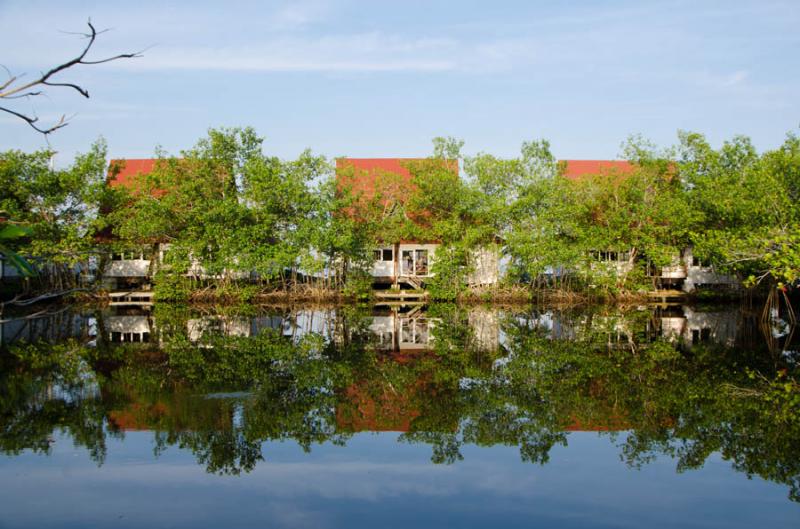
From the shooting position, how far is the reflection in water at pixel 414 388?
8.00 m

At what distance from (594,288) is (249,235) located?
1339 centimetres

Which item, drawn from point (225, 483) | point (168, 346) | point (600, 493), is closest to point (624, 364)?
point (600, 493)

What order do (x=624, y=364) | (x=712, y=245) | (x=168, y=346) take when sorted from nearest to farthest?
(x=624, y=364), (x=168, y=346), (x=712, y=245)

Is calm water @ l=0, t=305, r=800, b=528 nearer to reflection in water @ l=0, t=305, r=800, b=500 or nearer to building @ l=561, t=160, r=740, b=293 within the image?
reflection in water @ l=0, t=305, r=800, b=500

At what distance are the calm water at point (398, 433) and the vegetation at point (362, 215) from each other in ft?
30.7

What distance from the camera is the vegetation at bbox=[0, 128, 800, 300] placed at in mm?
24156

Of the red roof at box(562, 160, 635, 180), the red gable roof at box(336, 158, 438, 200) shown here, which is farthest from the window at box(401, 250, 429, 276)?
the red roof at box(562, 160, 635, 180)

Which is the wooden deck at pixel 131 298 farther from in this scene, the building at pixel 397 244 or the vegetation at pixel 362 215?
the building at pixel 397 244

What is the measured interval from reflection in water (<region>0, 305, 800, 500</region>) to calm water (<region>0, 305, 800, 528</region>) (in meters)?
0.04

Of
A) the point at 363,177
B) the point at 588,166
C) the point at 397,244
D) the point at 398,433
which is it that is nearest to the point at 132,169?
the point at 363,177

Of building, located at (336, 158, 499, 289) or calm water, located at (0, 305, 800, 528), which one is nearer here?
calm water, located at (0, 305, 800, 528)

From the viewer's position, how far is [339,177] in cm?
2542

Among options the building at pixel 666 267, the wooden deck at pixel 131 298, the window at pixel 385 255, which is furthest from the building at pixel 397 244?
the wooden deck at pixel 131 298

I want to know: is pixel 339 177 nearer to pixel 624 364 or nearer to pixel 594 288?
pixel 594 288
